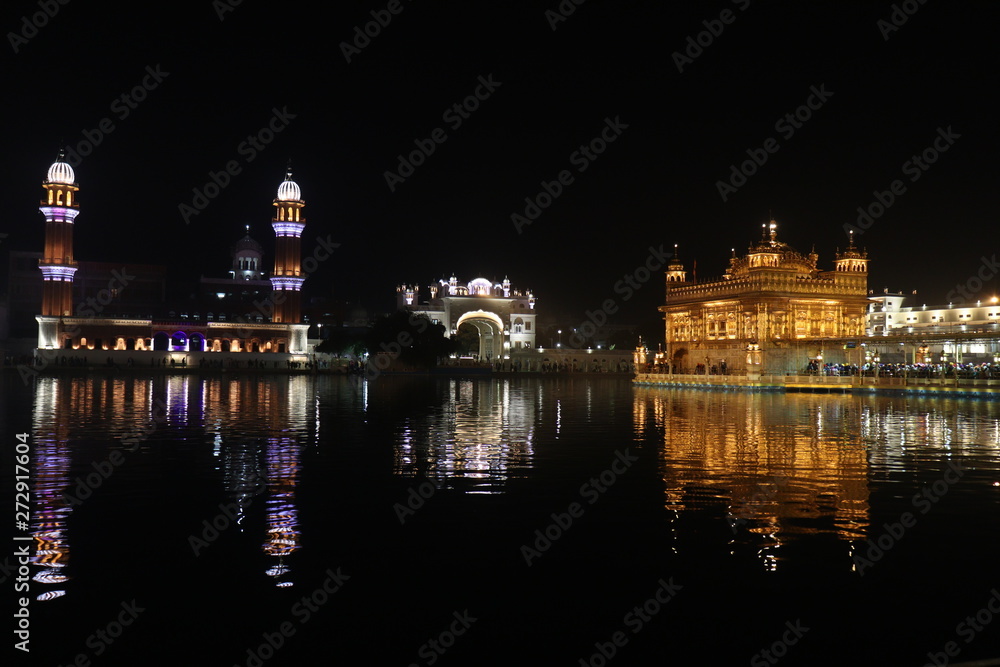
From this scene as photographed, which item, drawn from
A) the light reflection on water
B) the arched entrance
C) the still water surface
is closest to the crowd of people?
the light reflection on water

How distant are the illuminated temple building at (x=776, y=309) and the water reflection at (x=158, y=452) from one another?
3340 cm

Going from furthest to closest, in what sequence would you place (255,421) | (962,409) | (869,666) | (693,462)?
(962,409), (255,421), (693,462), (869,666)

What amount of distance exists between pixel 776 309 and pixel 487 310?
5125cm

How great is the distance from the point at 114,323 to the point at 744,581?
86.6 meters

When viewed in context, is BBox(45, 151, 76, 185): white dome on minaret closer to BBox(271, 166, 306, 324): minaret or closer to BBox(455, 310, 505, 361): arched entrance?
BBox(271, 166, 306, 324): minaret

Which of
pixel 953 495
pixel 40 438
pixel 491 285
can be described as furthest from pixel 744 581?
pixel 491 285

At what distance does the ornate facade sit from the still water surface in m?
83.0

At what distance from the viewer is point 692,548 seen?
29.6 feet

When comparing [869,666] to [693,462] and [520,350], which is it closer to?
[693,462]

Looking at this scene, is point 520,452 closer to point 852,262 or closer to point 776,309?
point 776,309

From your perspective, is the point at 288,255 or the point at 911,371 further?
the point at 288,255

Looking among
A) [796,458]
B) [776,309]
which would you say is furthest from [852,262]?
[796,458]

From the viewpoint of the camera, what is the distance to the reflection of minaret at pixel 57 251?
8112 cm

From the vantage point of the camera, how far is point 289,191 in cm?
9650
